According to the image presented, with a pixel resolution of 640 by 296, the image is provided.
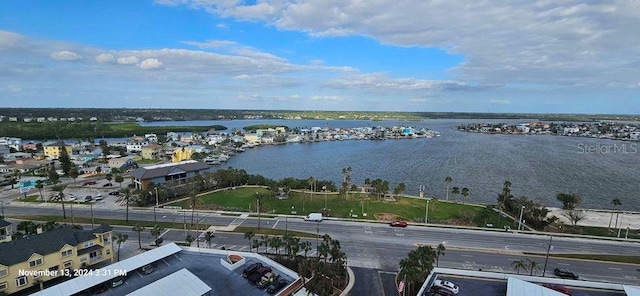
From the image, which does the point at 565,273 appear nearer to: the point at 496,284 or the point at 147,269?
the point at 496,284

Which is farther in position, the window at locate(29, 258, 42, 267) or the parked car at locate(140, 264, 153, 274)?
the window at locate(29, 258, 42, 267)

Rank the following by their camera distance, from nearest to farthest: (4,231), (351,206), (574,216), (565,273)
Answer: (565,273) → (4,231) → (574,216) → (351,206)

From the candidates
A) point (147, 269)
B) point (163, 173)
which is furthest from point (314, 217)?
point (163, 173)

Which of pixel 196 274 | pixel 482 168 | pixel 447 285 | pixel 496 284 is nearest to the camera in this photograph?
pixel 447 285

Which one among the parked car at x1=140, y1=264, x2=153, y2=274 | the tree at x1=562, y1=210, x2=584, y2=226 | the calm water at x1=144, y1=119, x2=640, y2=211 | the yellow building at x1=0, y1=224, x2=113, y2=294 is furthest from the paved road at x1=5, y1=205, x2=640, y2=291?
the calm water at x1=144, y1=119, x2=640, y2=211

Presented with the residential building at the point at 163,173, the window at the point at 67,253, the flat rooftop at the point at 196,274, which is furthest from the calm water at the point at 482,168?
the window at the point at 67,253

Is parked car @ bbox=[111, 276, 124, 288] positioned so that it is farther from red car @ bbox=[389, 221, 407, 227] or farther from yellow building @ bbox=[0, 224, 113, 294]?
red car @ bbox=[389, 221, 407, 227]

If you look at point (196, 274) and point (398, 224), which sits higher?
point (196, 274)
